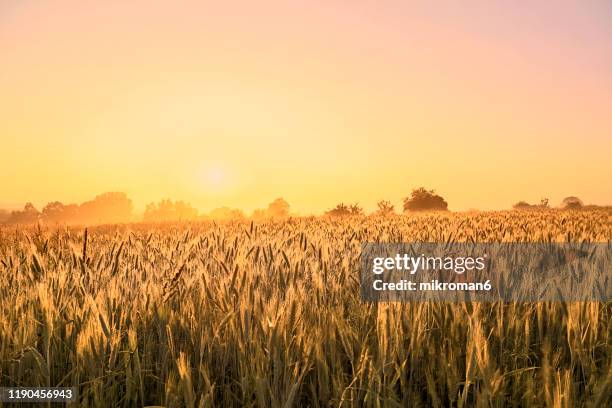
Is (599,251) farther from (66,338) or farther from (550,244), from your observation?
(66,338)

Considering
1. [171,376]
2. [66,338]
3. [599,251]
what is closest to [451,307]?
[171,376]

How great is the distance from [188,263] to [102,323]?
1179 mm

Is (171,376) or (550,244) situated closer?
(171,376)

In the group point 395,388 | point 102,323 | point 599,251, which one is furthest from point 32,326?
point 599,251

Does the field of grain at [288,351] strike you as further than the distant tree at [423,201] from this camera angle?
No

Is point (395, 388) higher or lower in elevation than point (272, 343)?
lower

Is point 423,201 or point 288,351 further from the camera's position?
point 423,201

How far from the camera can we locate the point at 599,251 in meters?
4.24

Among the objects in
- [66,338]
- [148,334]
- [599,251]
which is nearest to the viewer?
[66,338]

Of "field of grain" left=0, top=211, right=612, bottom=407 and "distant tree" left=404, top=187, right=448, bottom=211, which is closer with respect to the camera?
"field of grain" left=0, top=211, right=612, bottom=407

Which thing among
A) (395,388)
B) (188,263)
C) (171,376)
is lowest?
(395,388)

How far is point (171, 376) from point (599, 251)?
3668mm

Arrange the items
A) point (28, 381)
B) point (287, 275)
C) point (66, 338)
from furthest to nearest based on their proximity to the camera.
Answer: point (287, 275) < point (66, 338) < point (28, 381)

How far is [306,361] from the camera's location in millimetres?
1949
